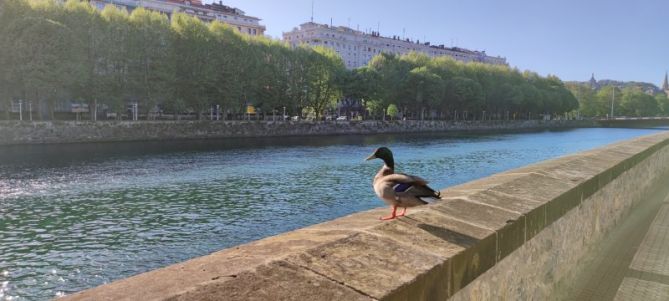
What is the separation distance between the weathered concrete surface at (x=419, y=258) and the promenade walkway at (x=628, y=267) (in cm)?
29

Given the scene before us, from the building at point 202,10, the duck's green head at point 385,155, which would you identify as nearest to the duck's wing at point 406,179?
the duck's green head at point 385,155

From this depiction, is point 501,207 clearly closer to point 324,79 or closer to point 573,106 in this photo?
point 324,79

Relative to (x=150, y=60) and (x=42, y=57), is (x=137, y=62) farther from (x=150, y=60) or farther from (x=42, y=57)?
(x=42, y=57)

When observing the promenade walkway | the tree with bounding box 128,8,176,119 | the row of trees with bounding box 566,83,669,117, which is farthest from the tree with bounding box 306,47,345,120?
the row of trees with bounding box 566,83,669,117

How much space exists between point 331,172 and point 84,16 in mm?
39299

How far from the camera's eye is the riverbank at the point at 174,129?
162 ft

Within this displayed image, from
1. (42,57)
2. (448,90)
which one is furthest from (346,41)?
(42,57)

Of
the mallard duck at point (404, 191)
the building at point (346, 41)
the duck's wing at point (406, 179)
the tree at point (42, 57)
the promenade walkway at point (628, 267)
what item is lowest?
the promenade walkway at point (628, 267)

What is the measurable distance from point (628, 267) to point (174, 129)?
60.5m

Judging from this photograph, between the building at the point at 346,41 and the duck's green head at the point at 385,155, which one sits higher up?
the building at the point at 346,41

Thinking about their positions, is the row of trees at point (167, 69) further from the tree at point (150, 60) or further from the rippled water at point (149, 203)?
the rippled water at point (149, 203)

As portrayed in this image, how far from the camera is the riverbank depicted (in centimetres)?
4925

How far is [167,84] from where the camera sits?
61.0 metres

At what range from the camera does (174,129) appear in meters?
61.7
